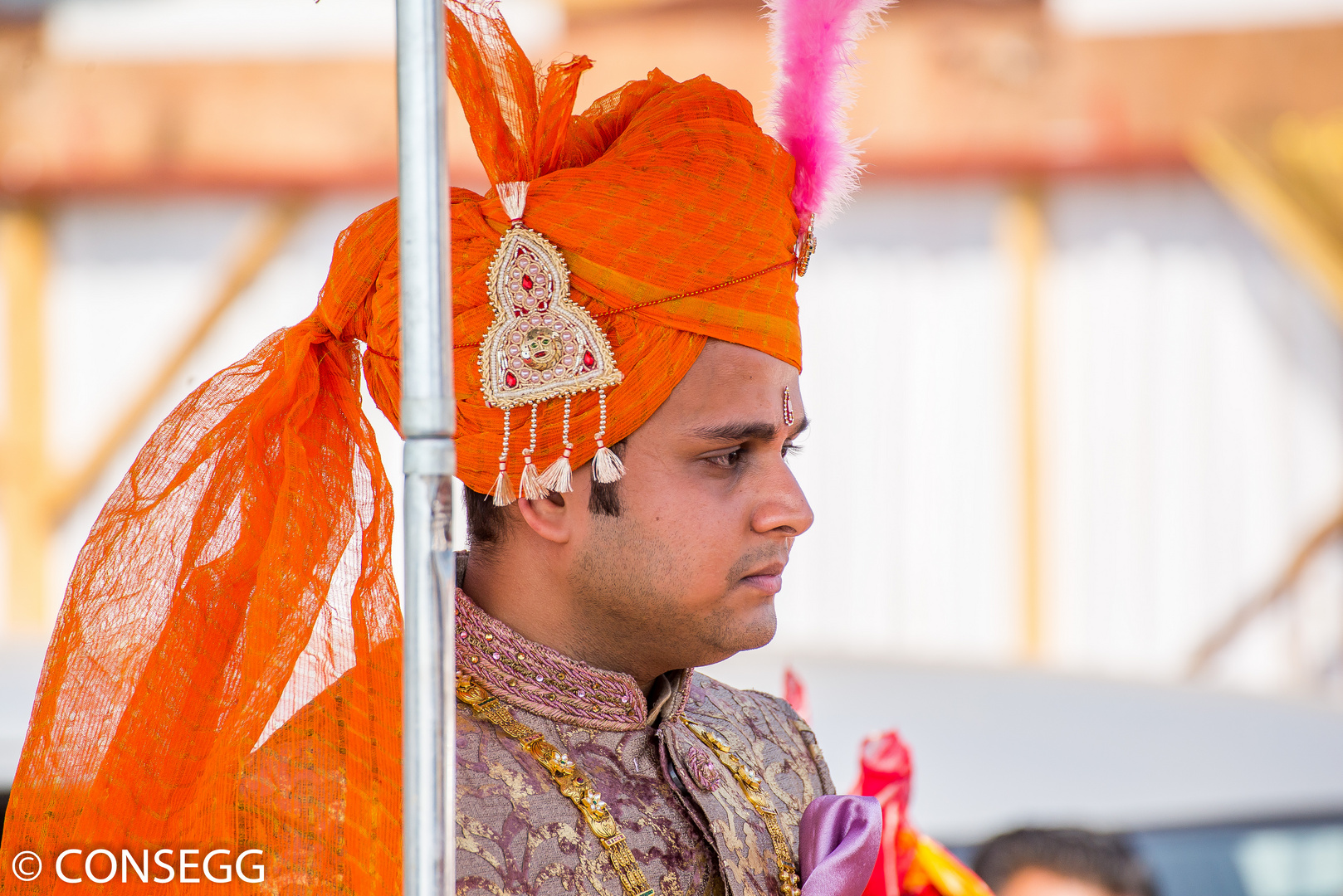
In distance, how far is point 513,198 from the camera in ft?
4.27

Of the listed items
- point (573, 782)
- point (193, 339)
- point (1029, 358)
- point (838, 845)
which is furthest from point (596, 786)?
point (193, 339)

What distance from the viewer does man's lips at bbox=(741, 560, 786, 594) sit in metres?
1.29

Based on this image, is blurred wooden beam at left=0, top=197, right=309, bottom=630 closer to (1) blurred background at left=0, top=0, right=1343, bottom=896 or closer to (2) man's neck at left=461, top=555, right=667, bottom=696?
(1) blurred background at left=0, top=0, right=1343, bottom=896

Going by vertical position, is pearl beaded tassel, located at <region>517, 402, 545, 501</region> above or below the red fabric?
above

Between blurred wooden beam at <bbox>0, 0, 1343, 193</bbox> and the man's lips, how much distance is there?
5567 mm

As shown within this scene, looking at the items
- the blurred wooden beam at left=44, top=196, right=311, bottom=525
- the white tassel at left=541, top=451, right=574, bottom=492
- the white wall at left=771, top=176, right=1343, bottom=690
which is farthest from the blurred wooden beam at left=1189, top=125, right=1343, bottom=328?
the white tassel at left=541, top=451, right=574, bottom=492

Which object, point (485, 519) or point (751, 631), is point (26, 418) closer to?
point (485, 519)

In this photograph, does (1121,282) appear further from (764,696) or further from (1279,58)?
(764,696)

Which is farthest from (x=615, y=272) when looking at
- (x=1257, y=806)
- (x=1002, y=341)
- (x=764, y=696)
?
(x=1002, y=341)

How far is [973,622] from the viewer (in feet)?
24.6

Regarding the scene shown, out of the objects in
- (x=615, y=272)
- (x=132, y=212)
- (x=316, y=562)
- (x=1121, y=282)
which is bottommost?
(x=316, y=562)

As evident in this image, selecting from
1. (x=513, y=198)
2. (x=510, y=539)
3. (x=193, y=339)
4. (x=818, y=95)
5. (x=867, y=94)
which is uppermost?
(x=867, y=94)

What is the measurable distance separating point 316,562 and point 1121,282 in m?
6.74
